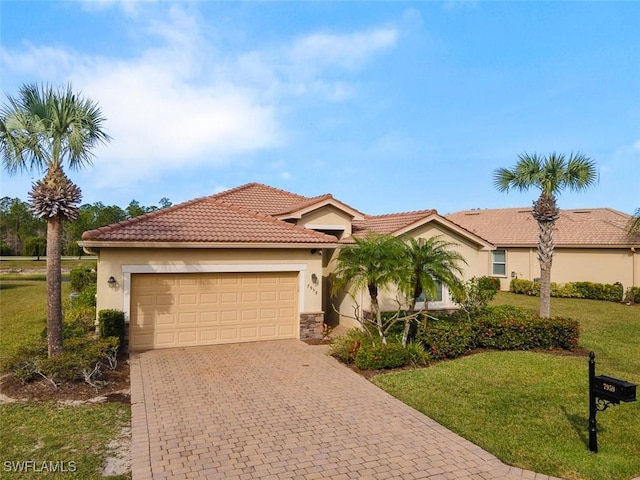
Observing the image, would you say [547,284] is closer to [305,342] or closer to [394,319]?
[394,319]

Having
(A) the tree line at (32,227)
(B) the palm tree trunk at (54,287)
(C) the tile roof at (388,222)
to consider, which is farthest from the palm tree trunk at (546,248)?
(A) the tree line at (32,227)

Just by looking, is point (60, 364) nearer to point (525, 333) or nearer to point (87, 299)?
point (87, 299)

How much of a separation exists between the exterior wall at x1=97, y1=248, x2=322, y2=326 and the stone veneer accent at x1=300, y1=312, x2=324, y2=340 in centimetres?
19

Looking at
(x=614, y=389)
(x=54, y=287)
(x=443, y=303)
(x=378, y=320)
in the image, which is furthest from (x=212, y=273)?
(x=614, y=389)

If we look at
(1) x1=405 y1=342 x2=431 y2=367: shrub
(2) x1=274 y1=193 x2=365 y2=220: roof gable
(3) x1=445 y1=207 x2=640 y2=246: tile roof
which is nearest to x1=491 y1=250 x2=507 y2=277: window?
(3) x1=445 y1=207 x2=640 y2=246: tile roof

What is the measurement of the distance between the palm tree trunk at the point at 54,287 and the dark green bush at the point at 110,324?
5.17 ft

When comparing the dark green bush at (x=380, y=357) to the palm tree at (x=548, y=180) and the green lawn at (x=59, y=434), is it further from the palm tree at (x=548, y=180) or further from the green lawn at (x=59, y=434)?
the palm tree at (x=548, y=180)

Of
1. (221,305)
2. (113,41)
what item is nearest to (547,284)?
(221,305)

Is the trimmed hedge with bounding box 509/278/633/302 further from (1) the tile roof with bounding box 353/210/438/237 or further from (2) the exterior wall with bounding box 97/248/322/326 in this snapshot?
(2) the exterior wall with bounding box 97/248/322/326

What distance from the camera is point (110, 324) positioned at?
36.8ft

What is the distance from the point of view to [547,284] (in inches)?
577

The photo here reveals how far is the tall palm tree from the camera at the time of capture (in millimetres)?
9352

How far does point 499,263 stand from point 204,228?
22.5 metres

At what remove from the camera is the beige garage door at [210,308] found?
12086 millimetres
